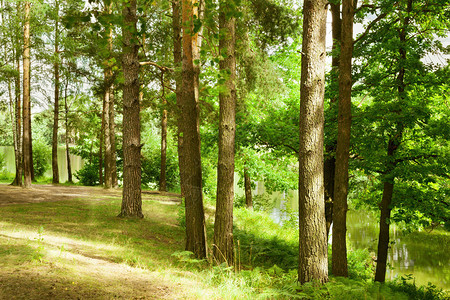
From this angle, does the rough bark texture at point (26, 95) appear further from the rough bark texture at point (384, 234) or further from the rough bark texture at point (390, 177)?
the rough bark texture at point (384, 234)

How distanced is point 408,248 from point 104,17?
2222cm

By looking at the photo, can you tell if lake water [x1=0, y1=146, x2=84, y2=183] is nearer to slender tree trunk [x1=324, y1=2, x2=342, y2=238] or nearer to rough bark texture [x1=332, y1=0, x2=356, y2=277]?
slender tree trunk [x1=324, y1=2, x2=342, y2=238]

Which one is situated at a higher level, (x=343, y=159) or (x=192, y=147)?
(x=192, y=147)

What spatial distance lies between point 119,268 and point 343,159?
514 centimetres

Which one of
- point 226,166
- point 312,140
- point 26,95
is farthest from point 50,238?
point 26,95

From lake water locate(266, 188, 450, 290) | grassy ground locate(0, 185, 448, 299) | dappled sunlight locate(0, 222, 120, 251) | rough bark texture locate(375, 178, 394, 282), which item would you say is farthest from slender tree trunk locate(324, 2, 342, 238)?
dappled sunlight locate(0, 222, 120, 251)

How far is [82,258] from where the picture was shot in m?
5.29

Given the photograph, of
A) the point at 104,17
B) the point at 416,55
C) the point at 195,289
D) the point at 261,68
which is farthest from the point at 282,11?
the point at 195,289

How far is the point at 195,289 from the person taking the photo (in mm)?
4656

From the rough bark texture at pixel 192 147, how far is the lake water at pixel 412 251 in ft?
28.7

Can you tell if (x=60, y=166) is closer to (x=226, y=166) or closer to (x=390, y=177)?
(x=226, y=166)

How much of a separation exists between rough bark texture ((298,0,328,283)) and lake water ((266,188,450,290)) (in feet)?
31.4

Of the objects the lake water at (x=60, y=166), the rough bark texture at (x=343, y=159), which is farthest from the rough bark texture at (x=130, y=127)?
the lake water at (x=60, y=166)

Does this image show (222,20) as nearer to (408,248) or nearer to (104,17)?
(104,17)
